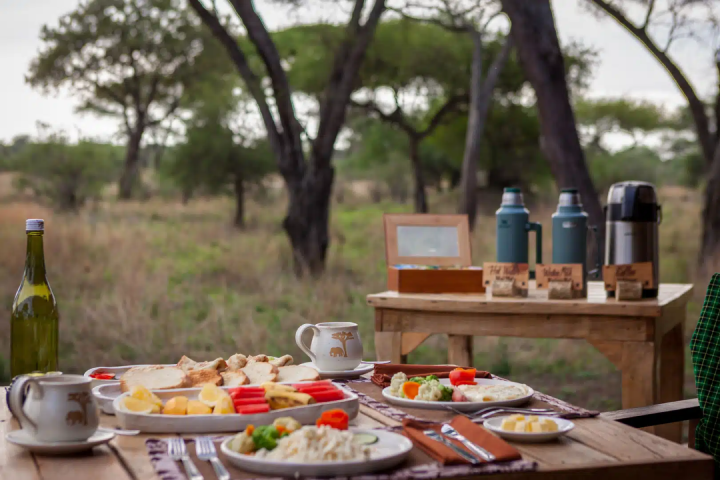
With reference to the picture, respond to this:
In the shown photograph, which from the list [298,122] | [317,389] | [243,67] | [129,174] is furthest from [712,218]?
[129,174]

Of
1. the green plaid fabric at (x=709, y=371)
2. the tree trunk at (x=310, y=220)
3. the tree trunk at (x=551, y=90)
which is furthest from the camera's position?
the tree trunk at (x=310, y=220)

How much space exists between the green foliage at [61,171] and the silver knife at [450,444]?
888 centimetres

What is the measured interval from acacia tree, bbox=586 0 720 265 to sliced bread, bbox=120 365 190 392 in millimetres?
5668

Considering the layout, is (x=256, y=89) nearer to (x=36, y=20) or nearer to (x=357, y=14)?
(x=357, y=14)

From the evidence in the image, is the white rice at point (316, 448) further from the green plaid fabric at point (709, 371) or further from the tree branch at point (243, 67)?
the tree branch at point (243, 67)

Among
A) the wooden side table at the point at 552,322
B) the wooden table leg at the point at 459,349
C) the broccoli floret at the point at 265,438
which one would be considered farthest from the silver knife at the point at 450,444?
the wooden table leg at the point at 459,349

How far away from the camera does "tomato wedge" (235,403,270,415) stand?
114 centimetres

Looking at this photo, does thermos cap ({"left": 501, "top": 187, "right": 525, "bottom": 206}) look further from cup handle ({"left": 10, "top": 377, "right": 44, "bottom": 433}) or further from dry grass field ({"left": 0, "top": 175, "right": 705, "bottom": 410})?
dry grass field ({"left": 0, "top": 175, "right": 705, "bottom": 410})

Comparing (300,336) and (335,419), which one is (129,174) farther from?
(335,419)

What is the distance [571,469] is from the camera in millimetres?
1012

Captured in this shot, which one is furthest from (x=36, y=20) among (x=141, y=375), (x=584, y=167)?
(x=141, y=375)

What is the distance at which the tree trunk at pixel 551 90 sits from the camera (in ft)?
15.2

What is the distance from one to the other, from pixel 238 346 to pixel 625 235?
336 cm

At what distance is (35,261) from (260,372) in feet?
1.42
